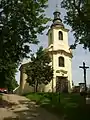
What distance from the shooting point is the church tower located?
42.3 m

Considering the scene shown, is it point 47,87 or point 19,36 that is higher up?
point 19,36

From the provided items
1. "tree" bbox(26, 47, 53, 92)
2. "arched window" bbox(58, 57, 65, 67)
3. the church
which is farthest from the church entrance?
"tree" bbox(26, 47, 53, 92)

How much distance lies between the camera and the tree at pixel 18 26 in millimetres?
23531

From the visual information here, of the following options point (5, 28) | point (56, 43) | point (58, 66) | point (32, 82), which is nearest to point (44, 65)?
point (32, 82)

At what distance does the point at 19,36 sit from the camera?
80.1 ft

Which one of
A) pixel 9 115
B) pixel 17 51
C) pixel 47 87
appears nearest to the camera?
pixel 9 115

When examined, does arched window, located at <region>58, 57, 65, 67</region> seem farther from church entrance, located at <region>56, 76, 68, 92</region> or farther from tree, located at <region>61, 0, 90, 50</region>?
tree, located at <region>61, 0, 90, 50</region>

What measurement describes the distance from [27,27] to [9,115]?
324 inches

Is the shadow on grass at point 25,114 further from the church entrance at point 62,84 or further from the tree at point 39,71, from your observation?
the church entrance at point 62,84

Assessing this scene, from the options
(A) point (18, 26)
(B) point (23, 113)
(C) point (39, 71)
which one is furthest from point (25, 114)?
(C) point (39, 71)

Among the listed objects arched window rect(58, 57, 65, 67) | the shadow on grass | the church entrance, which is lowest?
the shadow on grass

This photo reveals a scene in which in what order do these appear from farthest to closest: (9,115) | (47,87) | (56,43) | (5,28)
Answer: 1. (56,43)
2. (47,87)
3. (5,28)
4. (9,115)

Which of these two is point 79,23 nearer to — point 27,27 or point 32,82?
point 27,27

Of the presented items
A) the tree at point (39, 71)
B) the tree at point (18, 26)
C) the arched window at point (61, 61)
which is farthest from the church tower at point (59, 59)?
the tree at point (18, 26)
